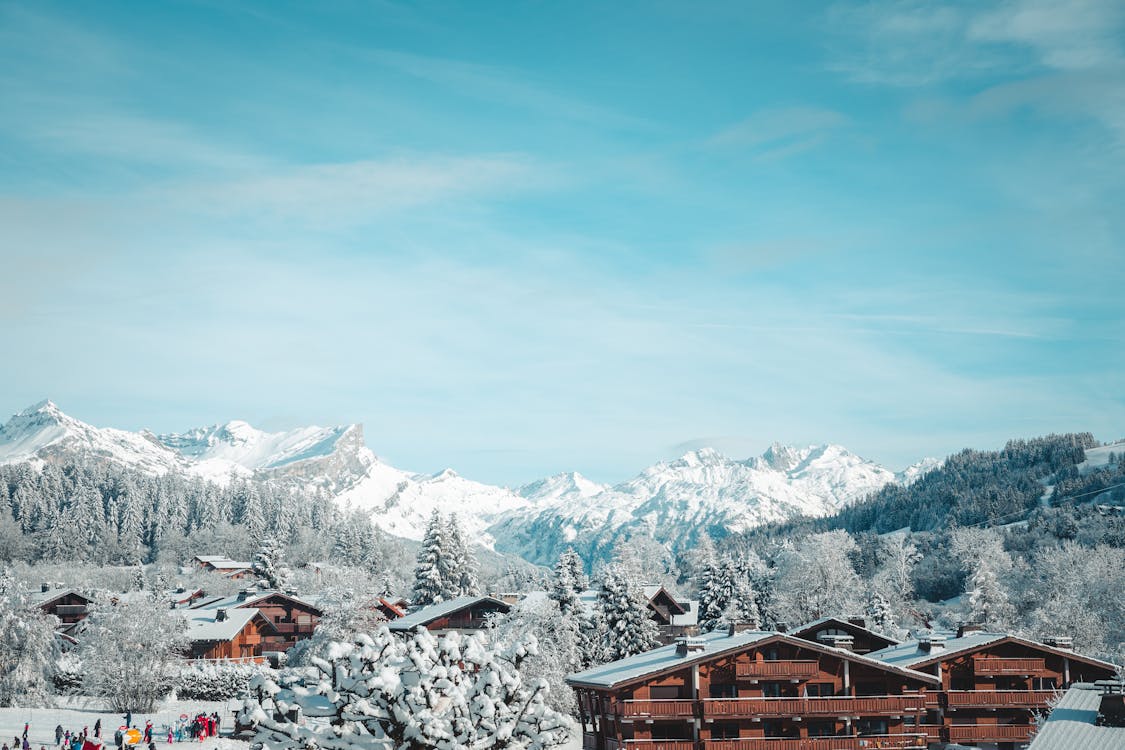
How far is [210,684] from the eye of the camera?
3076 inches

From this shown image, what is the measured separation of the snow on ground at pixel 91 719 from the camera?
57.4 m

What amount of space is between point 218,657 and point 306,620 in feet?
39.2

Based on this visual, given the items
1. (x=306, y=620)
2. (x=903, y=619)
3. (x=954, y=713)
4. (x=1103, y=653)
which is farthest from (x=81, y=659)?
(x=903, y=619)

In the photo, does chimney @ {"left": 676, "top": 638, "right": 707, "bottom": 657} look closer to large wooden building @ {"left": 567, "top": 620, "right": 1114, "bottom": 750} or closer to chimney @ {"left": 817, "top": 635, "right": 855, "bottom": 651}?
large wooden building @ {"left": 567, "top": 620, "right": 1114, "bottom": 750}

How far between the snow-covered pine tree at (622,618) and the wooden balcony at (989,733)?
95.0ft

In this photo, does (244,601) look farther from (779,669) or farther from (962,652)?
(962,652)

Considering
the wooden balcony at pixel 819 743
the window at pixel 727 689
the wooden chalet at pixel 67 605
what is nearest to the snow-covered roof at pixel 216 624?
the wooden chalet at pixel 67 605

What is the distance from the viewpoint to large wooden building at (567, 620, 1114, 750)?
5388cm

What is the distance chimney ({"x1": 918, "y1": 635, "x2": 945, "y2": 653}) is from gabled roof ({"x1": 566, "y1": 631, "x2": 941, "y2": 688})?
4324mm

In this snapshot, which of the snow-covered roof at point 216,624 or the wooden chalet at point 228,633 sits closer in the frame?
the snow-covered roof at point 216,624

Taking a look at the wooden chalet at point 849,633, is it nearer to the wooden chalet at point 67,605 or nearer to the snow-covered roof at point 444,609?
the snow-covered roof at point 444,609

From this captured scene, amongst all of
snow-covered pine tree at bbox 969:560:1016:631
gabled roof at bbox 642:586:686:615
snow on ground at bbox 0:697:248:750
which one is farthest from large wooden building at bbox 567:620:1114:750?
gabled roof at bbox 642:586:686:615

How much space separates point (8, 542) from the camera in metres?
181

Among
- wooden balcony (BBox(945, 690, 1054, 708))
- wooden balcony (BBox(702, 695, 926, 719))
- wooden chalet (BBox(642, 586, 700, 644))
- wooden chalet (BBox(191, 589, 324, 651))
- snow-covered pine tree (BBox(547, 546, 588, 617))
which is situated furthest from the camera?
wooden chalet (BBox(642, 586, 700, 644))
